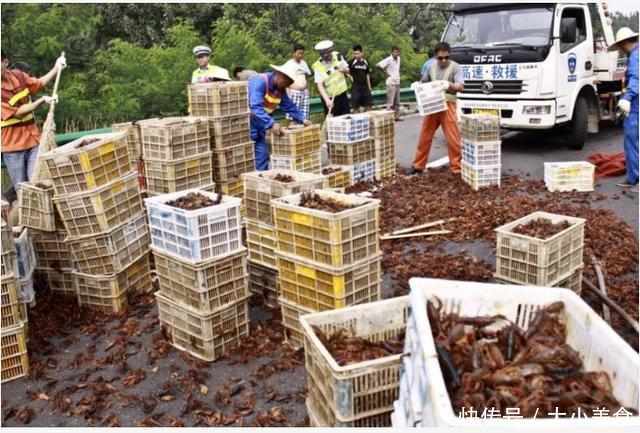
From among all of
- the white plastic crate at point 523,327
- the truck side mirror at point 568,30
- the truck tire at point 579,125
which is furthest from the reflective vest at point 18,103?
the truck tire at point 579,125

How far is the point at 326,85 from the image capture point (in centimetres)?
1420

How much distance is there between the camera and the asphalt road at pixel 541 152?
371 inches

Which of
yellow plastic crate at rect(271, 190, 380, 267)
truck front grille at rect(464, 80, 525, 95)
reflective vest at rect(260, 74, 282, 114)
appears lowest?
yellow plastic crate at rect(271, 190, 380, 267)

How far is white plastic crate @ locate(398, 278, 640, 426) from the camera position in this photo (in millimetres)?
2447

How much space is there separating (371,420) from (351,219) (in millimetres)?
1715

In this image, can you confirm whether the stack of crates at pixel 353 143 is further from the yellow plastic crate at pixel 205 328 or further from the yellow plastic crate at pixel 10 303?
the yellow plastic crate at pixel 10 303

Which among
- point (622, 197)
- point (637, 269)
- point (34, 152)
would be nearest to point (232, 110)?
point (34, 152)

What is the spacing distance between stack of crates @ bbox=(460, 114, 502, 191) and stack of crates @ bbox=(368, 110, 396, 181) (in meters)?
1.35

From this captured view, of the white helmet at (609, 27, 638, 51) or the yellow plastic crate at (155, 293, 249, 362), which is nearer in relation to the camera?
the yellow plastic crate at (155, 293, 249, 362)

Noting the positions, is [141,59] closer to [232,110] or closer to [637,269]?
[232,110]

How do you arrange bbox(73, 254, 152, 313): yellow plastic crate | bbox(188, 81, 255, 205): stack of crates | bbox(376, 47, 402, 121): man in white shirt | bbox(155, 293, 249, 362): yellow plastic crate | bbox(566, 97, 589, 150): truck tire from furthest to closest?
bbox(376, 47, 402, 121): man in white shirt
bbox(566, 97, 589, 150): truck tire
bbox(188, 81, 255, 205): stack of crates
bbox(73, 254, 152, 313): yellow plastic crate
bbox(155, 293, 249, 362): yellow plastic crate

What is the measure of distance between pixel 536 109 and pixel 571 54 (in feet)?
4.74

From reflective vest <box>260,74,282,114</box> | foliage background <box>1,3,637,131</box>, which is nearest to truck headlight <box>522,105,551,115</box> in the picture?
foliage background <box>1,3,637,131</box>

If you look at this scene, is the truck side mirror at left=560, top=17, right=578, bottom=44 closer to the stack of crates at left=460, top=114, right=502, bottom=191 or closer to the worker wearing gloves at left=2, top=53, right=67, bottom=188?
the stack of crates at left=460, top=114, right=502, bottom=191
